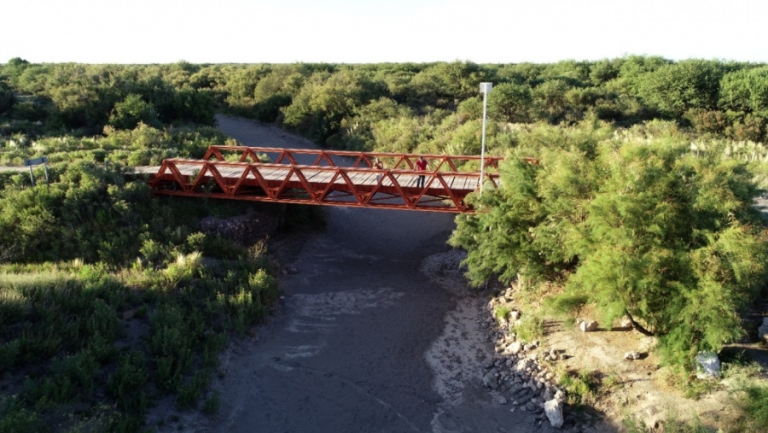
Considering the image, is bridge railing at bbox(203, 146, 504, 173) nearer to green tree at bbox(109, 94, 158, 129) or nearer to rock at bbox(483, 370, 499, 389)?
rock at bbox(483, 370, 499, 389)

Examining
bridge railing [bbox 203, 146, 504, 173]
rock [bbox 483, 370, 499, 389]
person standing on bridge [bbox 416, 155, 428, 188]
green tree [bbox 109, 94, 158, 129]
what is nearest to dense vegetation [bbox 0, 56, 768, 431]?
rock [bbox 483, 370, 499, 389]

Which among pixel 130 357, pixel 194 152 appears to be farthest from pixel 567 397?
pixel 194 152

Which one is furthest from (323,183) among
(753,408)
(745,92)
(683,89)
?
(745,92)

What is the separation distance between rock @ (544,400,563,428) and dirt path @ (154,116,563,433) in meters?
0.21

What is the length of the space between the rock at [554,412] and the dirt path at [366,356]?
212 mm

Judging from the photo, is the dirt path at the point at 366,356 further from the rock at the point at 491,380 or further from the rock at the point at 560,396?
the rock at the point at 560,396

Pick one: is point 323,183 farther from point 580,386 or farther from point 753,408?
point 753,408

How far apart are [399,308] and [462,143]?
13655 millimetres

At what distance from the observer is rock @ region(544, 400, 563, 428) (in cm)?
970

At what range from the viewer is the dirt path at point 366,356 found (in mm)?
10203

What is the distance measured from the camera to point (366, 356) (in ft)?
40.7

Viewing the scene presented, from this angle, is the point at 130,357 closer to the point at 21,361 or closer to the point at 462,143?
the point at 21,361

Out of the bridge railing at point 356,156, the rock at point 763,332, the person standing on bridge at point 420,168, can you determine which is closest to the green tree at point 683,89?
the bridge railing at point 356,156

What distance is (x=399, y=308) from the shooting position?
14.7 m
